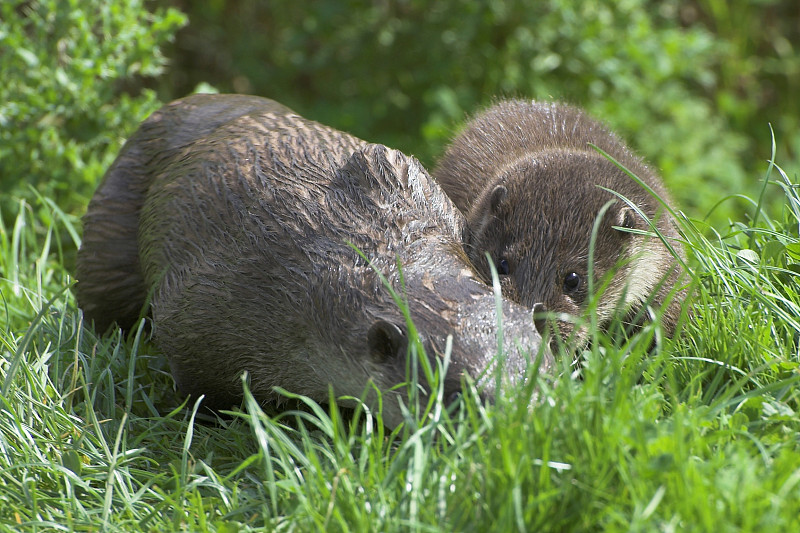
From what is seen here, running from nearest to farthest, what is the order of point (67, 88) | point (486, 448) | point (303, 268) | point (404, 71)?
1. point (486, 448)
2. point (303, 268)
3. point (67, 88)
4. point (404, 71)

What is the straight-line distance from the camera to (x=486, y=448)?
7.66 ft

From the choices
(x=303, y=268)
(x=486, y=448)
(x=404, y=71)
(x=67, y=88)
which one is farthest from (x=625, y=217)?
(x=404, y=71)

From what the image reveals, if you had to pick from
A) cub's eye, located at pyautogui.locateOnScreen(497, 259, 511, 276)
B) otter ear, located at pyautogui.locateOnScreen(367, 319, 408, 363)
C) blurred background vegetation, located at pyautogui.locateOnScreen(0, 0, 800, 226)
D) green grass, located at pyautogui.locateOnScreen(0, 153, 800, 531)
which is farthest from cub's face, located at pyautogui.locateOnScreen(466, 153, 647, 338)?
blurred background vegetation, located at pyautogui.locateOnScreen(0, 0, 800, 226)

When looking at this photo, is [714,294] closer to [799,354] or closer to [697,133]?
[799,354]

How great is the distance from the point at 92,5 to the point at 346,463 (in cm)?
360

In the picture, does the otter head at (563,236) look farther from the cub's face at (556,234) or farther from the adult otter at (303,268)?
the adult otter at (303,268)

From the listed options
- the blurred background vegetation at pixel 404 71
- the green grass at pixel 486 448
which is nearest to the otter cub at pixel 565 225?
the green grass at pixel 486 448

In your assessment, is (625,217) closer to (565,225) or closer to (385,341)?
(565,225)

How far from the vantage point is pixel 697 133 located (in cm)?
840

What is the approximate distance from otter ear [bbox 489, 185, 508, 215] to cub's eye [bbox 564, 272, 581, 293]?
416 millimetres

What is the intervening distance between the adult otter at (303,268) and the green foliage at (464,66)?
3.28 meters

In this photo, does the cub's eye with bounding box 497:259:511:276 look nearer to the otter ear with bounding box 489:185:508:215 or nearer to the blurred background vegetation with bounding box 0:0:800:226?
the otter ear with bounding box 489:185:508:215

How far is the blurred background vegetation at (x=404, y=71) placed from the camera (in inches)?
193

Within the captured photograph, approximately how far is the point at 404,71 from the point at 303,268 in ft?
16.2
